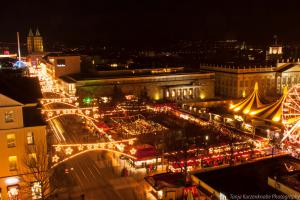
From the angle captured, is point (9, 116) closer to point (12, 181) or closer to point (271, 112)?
point (12, 181)

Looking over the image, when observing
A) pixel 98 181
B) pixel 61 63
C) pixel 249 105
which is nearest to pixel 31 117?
pixel 98 181

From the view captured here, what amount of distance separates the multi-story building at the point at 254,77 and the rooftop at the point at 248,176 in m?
50.8

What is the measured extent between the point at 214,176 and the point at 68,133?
2699cm

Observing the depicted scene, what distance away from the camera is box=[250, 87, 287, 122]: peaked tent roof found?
4131 centimetres

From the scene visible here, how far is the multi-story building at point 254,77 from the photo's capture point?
7238 cm

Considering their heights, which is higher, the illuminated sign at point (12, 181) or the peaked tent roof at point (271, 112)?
the peaked tent roof at point (271, 112)

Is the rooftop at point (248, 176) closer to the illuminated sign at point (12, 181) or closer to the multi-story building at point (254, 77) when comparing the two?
the illuminated sign at point (12, 181)

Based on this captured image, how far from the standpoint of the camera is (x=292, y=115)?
3503cm

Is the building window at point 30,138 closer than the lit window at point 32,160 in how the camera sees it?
No

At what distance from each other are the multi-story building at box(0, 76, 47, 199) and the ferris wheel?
2099cm

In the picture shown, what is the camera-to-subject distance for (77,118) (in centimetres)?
5191

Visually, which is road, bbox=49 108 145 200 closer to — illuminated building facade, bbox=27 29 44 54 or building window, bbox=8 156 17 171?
building window, bbox=8 156 17 171

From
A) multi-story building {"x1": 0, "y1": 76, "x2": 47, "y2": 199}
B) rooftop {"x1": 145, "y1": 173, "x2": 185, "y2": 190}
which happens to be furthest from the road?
multi-story building {"x1": 0, "y1": 76, "x2": 47, "y2": 199}

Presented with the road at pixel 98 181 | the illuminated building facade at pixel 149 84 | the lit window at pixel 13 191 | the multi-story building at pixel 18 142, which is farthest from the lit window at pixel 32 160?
the illuminated building facade at pixel 149 84
